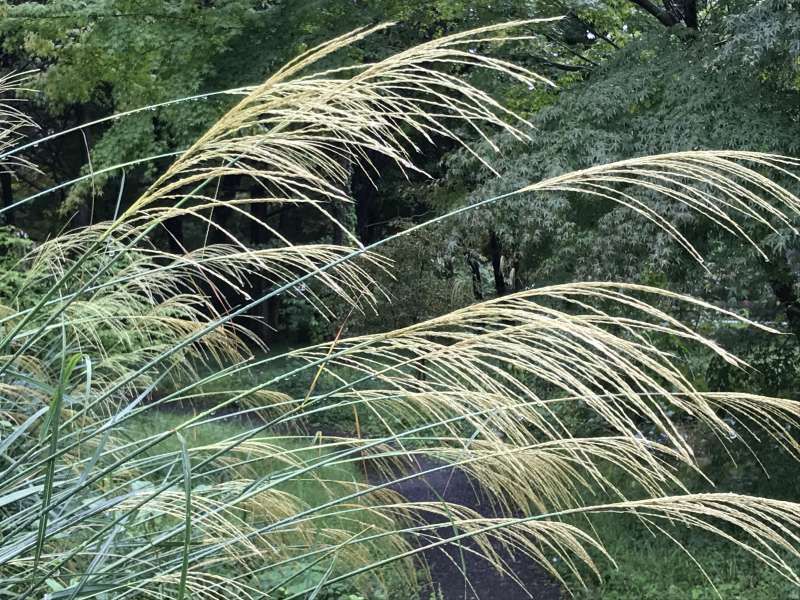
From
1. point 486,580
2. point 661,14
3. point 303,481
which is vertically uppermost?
point 661,14

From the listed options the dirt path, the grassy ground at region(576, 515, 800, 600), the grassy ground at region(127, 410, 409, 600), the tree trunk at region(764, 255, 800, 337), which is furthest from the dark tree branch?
the grassy ground at region(127, 410, 409, 600)

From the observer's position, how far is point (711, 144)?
5.37 meters

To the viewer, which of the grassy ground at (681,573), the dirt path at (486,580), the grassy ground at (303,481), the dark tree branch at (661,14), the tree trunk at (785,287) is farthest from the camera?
the dark tree branch at (661,14)

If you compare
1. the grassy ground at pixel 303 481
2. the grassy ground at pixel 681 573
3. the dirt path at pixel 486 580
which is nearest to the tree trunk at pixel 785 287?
the grassy ground at pixel 681 573

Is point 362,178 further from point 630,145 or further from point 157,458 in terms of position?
point 157,458

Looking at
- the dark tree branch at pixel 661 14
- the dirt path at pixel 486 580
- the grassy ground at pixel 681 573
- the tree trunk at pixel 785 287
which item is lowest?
the dirt path at pixel 486 580

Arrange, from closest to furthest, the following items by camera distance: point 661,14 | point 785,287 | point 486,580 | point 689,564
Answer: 1. point 785,287
2. point 689,564
3. point 486,580
4. point 661,14

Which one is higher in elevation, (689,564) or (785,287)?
(785,287)

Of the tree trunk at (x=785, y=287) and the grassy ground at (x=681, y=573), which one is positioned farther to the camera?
the grassy ground at (x=681, y=573)

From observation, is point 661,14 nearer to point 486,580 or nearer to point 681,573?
point 681,573

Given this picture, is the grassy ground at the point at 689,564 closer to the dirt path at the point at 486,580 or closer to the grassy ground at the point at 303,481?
the grassy ground at the point at 303,481

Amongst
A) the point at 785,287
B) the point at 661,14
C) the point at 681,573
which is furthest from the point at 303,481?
the point at 661,14

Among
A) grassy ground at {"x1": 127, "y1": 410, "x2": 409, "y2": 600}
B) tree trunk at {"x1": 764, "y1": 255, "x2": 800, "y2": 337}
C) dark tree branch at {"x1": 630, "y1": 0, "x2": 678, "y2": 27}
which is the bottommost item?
grassy ground at {"x1": 127, "y1": 410, "x2": 409, "y2": 600}

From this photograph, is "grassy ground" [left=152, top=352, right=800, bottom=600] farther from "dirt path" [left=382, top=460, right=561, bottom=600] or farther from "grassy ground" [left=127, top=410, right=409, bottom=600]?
"dirt path" [left=382, top=460, right=561, bottom=600]
